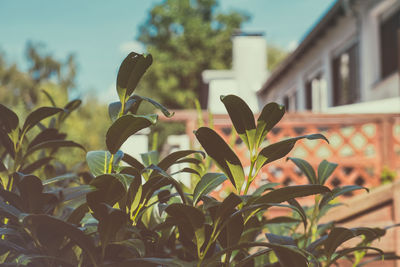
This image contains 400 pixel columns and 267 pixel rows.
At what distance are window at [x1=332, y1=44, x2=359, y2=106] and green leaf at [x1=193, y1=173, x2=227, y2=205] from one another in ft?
33.8

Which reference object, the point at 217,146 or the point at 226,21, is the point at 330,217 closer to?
the point at 217,146

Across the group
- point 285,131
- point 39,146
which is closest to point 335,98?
point 285,131

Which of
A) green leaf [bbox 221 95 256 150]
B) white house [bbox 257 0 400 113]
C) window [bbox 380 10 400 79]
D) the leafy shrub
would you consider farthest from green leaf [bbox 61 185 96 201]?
window [bbox 380 10 400 79]

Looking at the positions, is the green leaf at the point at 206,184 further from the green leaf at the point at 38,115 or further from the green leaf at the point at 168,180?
the green leaf at the point at 38,115

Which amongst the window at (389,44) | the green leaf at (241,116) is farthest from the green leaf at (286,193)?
the window at (389,44)

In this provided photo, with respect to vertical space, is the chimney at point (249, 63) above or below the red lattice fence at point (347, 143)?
above

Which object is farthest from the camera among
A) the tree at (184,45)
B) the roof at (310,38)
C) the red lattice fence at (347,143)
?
the tree at (184,45)

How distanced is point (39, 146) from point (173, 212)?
21.1 inches

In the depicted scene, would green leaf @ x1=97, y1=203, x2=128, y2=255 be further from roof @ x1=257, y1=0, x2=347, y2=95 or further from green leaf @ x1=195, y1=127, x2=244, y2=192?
→ roof @ x1=257, y1=0, x2=347, y2=95

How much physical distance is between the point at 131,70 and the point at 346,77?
1128cm

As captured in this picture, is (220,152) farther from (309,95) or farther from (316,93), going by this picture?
(309,95)

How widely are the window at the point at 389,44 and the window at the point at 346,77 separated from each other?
3.25ft

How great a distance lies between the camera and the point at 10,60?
37781mm

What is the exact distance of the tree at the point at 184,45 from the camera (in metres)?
38.1
